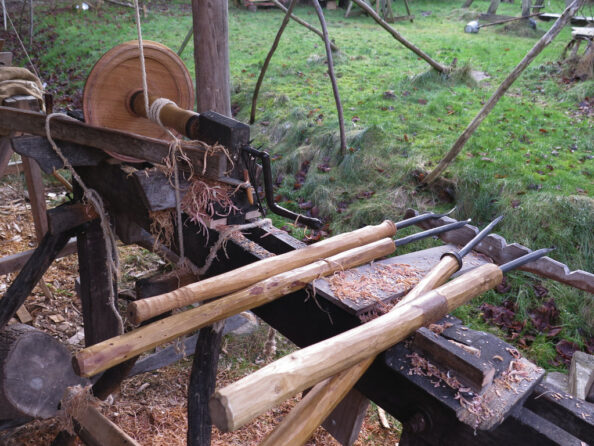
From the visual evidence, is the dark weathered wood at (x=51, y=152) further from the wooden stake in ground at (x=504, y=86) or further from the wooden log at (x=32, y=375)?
the wooden stake in ground at (x=504, y=86)

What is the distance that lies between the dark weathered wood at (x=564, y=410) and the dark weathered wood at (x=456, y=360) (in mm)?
182

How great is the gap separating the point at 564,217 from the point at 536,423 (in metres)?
4.32

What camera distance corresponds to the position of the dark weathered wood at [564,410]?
1.26 metres

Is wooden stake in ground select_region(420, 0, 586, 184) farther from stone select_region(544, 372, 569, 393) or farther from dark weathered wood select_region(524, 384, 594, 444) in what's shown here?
dark weathered wood select_region(524, 384, 594, 444)

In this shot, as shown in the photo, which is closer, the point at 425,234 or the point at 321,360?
the point at 321,360

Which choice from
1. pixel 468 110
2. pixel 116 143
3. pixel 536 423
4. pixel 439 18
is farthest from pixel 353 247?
pixel 439 18

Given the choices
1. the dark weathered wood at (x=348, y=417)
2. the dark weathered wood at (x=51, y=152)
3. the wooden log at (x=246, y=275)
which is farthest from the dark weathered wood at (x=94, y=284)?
the wooden log at (x=246, y=275)

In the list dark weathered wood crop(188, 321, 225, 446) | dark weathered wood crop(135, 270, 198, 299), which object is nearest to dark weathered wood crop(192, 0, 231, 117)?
dark weathered wood crop(135, 270, 198, 299)

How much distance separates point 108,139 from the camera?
214 centimetres

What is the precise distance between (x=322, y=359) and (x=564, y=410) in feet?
2.40

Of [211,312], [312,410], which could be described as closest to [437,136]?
[211,312]

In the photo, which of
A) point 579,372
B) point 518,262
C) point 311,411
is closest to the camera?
point 311,411

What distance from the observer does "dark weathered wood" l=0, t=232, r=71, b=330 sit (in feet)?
9.41

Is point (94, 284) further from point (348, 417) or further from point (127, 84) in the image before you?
point (348, 417)
